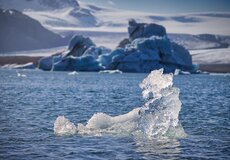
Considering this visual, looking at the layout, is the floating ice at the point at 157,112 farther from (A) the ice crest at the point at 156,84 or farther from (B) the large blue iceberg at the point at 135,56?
(B) the large blue iceberg at the point at 135,56

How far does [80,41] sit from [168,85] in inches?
3935

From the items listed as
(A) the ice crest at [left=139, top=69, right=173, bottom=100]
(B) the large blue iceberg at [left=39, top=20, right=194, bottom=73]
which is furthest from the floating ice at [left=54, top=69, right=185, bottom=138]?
(B) the large blue iceberg at [left=39, top=20, right=194, bottom=73]

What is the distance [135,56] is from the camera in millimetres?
100250

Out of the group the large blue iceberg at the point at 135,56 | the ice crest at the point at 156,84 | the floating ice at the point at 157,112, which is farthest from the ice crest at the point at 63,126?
the large blue iceberg at the point at 135,56

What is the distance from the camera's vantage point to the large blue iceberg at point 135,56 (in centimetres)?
9962

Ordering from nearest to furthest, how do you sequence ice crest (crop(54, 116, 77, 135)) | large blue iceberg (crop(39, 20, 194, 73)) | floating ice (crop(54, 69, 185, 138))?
floating ice (crop(54, 69, 185, 138)), ice crest (crop(54, 116, 77, 135)), large blue iceberg (crop(39, 20, 194, 73))

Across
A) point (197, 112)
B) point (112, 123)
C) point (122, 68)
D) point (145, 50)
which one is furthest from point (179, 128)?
point (122, 68)

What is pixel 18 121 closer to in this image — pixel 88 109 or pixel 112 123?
pixel 112 123

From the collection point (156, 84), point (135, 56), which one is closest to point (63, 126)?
point (156, 84)

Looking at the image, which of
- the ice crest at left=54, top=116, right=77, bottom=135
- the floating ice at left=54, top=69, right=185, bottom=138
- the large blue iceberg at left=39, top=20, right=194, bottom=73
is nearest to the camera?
the floating ice at left=54, top=69, right=185, bottom=138

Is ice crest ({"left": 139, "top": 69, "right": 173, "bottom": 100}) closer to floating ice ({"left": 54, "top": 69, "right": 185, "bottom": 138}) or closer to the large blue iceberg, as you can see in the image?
floating ice ({"left": 54, "top": 69, "right": 185, "bottom": 138})

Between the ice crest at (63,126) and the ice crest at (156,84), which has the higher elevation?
the ice crest at (156,84)

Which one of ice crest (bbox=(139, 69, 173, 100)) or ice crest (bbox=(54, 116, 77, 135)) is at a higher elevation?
ice crest (bbox=(139, 69, 173, 100))

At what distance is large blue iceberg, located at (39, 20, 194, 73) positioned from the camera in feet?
327
